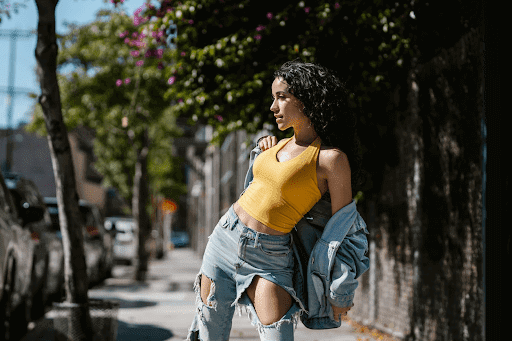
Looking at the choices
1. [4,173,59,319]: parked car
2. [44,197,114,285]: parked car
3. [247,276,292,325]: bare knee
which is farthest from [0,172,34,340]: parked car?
[44,197,114,285]: parked car

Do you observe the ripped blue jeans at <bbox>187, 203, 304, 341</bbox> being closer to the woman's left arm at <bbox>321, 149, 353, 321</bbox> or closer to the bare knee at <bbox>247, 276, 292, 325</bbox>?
the bare knee at <bbox>247, 276, 292, 325</bbox>

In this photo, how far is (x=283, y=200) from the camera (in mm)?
2803

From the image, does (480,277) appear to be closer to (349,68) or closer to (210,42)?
(349,68)

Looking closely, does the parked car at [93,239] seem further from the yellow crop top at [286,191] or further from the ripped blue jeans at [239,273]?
the yellow crop top at [286,191]

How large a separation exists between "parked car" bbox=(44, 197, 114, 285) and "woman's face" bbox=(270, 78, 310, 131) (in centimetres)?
1050

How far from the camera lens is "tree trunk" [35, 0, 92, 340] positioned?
593 centimetres

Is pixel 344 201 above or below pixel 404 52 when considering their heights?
below

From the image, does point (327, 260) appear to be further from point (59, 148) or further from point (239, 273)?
point (59, 148)

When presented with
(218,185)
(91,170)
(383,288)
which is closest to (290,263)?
(383,288)

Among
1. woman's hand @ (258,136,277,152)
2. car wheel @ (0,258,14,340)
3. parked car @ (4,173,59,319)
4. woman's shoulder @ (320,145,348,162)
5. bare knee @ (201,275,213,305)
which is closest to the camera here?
woman's shoulder @ (320,145,348,162)

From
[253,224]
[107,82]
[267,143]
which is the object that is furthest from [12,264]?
[107,82]

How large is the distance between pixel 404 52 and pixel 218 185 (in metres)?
21.5

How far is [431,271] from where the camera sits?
20.5 feet

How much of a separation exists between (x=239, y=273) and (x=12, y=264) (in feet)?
13.5
